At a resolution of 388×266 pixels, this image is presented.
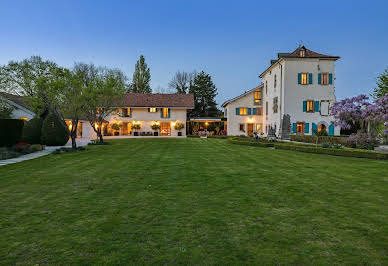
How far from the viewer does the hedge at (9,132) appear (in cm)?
1398

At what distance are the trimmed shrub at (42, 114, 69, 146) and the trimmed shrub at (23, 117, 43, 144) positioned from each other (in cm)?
61

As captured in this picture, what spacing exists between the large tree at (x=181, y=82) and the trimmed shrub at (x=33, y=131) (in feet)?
112

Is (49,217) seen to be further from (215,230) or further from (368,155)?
(368,155)

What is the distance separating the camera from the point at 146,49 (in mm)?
46938

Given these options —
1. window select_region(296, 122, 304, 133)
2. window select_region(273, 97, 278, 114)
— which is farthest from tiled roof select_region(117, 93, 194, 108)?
window select_region(296, 122, 304, 133)

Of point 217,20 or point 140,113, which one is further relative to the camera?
point 217,20

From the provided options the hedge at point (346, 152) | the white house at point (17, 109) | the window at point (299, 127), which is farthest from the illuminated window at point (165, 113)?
the hedge at point (346, 152)

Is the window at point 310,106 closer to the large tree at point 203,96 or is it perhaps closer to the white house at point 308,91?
the white house at point 308,91

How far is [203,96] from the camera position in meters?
47.6

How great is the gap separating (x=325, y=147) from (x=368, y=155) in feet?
9.59

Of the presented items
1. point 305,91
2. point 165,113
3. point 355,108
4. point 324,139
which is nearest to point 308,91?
point 305,91

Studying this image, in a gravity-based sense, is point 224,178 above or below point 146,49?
below

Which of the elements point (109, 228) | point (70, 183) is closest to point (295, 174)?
point (109, 228)

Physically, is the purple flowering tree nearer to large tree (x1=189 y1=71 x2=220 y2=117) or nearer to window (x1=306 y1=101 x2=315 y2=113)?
window (x1=306 y1=101 x2=315 y2=113)
